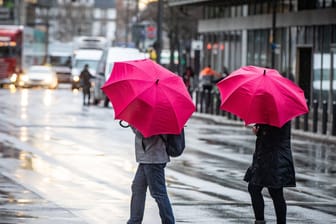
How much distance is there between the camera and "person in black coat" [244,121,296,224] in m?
11.5

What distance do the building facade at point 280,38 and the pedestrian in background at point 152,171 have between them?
97.2 ft

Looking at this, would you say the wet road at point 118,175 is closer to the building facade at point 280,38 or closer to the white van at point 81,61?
the building facade at point 280,38

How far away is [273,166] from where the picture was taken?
11.6m

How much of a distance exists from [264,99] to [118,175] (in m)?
6.36

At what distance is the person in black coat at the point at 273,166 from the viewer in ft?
37.9

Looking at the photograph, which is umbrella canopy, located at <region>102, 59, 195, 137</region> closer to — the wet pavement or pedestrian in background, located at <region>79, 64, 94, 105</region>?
the wet pavement

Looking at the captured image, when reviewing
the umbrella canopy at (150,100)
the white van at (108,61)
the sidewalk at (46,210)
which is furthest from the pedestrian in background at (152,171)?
the white van at (108,61)

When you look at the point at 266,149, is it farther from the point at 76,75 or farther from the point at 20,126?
the point at 76,75

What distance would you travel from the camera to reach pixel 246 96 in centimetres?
1156

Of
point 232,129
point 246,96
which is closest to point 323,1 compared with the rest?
point 232,129

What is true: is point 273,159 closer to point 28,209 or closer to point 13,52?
point 28,209

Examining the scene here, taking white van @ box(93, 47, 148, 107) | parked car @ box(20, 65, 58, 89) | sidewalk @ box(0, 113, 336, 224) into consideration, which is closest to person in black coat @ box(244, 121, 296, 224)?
sidewalk @ box(0, 113, 336, 224)

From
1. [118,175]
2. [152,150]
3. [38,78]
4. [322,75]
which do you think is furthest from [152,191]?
[38,78]

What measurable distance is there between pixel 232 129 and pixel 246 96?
20732 mm
